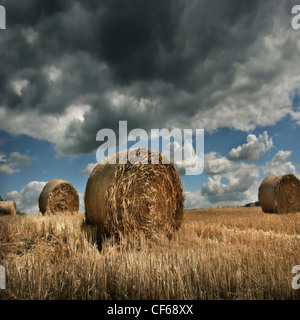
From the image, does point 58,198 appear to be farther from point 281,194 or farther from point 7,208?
point 281,194

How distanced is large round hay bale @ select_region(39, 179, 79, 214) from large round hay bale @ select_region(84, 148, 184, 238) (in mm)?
6242

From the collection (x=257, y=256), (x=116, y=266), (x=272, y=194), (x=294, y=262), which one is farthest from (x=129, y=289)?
(x=272, y=194)

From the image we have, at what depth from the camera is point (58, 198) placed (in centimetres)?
1262

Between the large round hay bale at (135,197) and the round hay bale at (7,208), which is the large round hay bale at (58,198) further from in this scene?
the large round hay bale at (135,197)

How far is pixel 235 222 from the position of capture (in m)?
8.89

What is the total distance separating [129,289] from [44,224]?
3.63 metres

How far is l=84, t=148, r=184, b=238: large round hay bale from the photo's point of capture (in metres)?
Result: 5.61

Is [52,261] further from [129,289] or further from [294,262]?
[294,262]

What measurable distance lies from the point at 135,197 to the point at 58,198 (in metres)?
7.75

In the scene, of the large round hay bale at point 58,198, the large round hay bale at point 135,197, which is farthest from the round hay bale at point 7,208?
the large round hay bale at point 135,197

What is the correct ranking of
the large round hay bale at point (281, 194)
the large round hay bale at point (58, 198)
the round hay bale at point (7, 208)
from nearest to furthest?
the large round hay bale at point (58, 198) → the large round hay bale at point (281, 194) → the round hay bale at point (7, 208)

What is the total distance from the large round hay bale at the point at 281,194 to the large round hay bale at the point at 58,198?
8.67m

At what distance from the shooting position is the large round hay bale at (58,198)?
12.3m

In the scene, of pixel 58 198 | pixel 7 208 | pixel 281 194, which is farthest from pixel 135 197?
pixel 7 208
